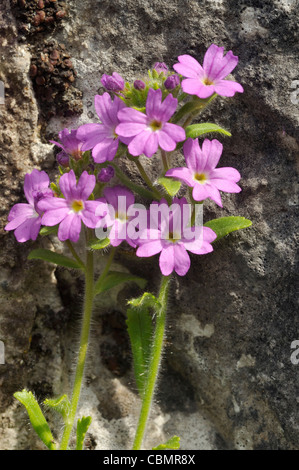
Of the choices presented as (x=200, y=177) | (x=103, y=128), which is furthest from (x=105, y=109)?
(x=200, y=177)

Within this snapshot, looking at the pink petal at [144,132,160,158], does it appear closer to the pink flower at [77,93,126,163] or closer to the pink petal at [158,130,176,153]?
the pink petal at [158,130,176,153]

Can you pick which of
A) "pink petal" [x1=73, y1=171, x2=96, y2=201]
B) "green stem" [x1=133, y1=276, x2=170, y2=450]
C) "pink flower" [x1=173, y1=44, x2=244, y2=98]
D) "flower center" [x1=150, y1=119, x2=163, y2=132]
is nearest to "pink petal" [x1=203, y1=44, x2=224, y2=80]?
"pink flower" [x1=173, y1=44, x2=244, y2=98]

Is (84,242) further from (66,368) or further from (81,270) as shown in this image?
(66,368)

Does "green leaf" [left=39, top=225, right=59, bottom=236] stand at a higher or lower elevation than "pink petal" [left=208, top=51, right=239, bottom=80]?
lower

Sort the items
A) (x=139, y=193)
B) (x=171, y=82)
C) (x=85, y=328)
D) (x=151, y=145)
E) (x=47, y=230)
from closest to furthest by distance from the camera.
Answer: (x=151, y=145) → (x=171, y=82) → (x=47, y=230) → (x=139, y=193) → (x=85, y=328)

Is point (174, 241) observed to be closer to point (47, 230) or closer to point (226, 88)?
point (47, 230)
